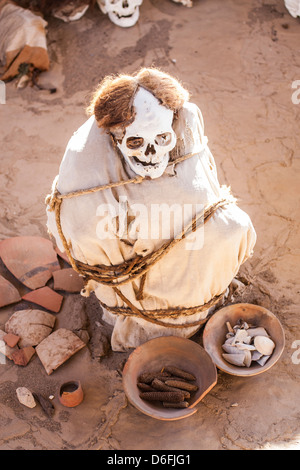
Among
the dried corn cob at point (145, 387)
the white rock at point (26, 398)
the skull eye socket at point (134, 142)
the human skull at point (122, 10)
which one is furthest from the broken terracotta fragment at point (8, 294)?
the human skull at point (122, 10)

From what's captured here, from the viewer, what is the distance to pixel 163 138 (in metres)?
2.92

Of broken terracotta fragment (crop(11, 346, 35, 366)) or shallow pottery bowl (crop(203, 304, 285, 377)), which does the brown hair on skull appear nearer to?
shallow pottery bowl (crop(203, 304, 285, 377))

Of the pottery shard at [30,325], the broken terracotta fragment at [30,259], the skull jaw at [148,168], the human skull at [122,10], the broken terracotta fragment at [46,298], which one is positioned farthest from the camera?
the human skull at [122,10]

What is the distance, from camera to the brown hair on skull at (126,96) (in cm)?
281

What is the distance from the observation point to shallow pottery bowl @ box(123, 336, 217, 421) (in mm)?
3164

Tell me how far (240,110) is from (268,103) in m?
0.31

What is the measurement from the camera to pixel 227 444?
3.12 metres

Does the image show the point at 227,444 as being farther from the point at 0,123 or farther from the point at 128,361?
the point at 0,123

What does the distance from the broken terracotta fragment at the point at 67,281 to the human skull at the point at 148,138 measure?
1426 mm

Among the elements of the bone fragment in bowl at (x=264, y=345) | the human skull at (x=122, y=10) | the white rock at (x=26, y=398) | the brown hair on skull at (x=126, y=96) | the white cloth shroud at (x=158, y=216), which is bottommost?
the white rock at (x=26, y=398)

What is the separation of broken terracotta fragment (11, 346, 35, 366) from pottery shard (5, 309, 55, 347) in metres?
0.08

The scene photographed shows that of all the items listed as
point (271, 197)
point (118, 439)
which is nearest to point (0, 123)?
point (271, 197)

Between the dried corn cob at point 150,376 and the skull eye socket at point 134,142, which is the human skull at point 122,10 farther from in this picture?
the dried corn cob at point 150,376

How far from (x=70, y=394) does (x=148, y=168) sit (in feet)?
4.89
